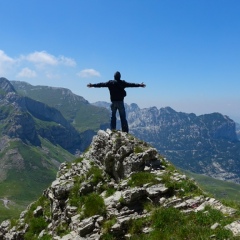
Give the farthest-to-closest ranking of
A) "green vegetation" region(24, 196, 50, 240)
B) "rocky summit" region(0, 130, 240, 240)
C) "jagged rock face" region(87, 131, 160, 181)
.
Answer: "green vegetation" region(24, 196, 50, 240) < "jagged rock face" region(87, 131, 160, 181) < "rocky summit" region(0, 130, 240, 240)

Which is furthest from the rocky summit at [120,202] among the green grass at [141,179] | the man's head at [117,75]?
the man's head at [117,75]

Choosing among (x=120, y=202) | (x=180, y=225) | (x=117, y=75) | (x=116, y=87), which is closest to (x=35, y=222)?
(x=120, y=202)

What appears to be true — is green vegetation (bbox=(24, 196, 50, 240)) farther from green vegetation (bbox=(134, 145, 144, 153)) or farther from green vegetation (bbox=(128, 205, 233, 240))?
green vegetation (bbox=(134, 145, 144, 153))

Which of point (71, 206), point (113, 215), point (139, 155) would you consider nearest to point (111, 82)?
point (139, 155)

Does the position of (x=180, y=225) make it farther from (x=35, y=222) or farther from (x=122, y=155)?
(x=35, y=222)

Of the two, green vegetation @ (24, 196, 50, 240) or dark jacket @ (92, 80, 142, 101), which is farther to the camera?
dark jacket @ (92, 80, 142, 101)

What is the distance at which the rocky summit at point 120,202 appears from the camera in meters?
16.4

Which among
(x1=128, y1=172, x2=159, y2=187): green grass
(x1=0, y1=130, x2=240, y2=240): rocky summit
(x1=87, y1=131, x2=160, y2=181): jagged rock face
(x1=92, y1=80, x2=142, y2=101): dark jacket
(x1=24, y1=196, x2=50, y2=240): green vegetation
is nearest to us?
(x1=0, y1=130, x2=240, y2=240): rocky summit

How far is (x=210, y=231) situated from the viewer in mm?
14344

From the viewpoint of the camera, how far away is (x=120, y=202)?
62.8ft

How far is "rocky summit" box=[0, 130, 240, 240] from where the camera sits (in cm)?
1636

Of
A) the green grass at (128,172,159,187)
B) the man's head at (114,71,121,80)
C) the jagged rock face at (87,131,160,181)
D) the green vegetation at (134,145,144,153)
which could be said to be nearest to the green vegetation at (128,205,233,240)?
the green grass at (128,172,159,187)

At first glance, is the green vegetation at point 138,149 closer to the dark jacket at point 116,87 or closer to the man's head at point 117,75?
the dark jacket at point 116,87

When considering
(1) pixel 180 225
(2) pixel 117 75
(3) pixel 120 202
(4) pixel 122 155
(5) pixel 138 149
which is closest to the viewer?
(1) pixel 180 225
